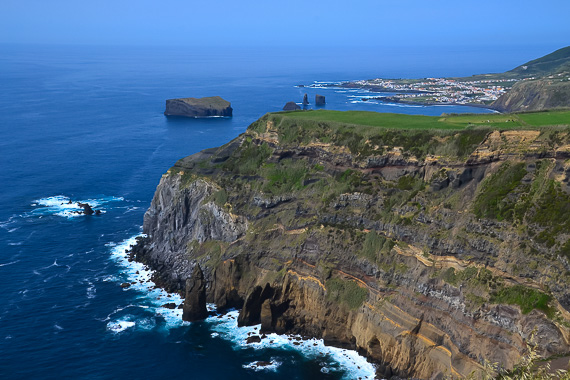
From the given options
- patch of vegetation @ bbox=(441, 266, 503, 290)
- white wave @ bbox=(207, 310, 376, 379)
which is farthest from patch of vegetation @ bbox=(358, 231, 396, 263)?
white wave @ bbox=(207, 310, 376, 379)

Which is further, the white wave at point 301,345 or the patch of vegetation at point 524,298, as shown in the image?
the white wave at point 301,345

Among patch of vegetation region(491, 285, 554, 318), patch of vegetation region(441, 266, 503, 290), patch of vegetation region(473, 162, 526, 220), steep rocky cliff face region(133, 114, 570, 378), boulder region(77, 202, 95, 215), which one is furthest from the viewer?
boulder region(77, 202, 95, 215)

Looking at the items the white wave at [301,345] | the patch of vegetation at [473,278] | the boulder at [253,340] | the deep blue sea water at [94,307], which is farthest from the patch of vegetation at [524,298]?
the boulder at [253,340]

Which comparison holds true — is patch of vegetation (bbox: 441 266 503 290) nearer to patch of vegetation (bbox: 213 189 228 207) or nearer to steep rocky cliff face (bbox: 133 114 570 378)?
steep rocky cliff face (bbox: 133 114 570 378)

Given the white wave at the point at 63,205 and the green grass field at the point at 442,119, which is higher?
Answer: the green grass field at the point at 442,119

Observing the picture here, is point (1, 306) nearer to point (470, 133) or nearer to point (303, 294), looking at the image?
point (303, 294)

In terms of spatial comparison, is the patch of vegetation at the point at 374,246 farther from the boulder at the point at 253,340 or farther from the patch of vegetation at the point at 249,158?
the patch of vegetation at the point at 249,158
